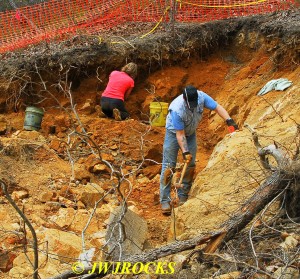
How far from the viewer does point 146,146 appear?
1046 centimetres

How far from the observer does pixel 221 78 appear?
12.1m

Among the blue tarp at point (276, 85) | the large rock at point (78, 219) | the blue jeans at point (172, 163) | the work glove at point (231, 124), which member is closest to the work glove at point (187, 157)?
the blue jeans at point (172, 163)

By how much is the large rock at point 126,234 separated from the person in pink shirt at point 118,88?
4389 mm

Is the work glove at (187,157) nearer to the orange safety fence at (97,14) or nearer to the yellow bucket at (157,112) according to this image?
the yellow bucket at (157,112)

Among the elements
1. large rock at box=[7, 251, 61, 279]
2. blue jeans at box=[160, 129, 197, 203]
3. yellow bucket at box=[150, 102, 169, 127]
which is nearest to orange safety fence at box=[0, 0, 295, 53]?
yellow bucket at box=[150, 102, 169, 127]

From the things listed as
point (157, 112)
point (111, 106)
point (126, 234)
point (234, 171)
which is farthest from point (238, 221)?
point (111, 106)

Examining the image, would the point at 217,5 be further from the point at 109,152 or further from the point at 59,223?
the point at 59,223

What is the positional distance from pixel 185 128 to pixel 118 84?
124 inches

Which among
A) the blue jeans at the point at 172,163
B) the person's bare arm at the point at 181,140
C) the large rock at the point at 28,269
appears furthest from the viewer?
the blue jeans at the point at 172,163

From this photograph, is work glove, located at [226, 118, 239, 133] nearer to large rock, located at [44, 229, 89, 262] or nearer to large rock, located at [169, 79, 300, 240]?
large rock, located at [169, 79, 300, 240]

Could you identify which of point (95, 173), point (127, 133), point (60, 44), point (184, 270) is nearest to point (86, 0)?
point (60, 44)

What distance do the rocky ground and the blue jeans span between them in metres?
0.31

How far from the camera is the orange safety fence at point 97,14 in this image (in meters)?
12.4

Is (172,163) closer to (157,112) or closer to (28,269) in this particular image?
(28,269)
